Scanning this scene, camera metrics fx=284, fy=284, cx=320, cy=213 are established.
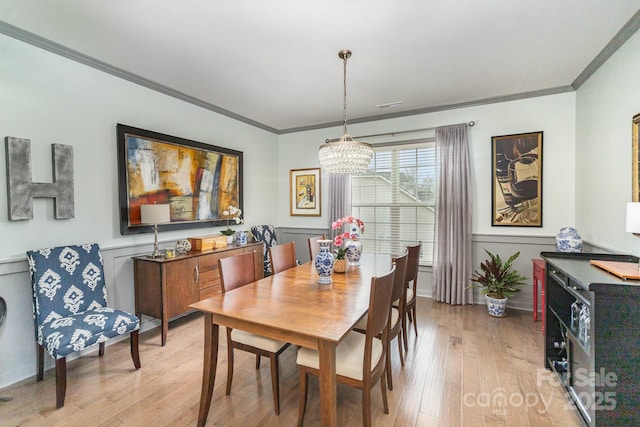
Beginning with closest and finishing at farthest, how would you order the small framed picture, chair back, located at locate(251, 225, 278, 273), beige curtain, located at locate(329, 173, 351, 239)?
1. chair back, located at locate(251, 225, 278, 273)
2. beige curtain, located at locate(329, 173, 351, 239)
3. the small framed picture

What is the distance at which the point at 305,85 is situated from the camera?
331 centimetres

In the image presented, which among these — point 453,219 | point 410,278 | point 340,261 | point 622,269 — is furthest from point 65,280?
point 453,219

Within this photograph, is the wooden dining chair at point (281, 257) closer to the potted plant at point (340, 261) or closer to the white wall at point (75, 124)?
the potted plant at point (340, 261)

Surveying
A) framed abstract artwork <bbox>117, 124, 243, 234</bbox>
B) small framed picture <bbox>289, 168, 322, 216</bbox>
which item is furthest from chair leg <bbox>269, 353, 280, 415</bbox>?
small framed picture <bbox>289, 168, 322, 216</bbox>

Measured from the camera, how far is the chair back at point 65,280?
85.0 inches

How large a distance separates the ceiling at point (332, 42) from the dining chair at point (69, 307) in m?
1.76

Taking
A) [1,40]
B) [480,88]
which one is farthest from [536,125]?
[1,40]

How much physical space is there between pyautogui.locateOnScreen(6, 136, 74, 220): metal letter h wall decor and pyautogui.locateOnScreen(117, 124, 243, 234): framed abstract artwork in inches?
16.9

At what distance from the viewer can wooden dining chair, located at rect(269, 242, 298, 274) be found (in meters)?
2.71

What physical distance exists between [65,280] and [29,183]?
0.82m

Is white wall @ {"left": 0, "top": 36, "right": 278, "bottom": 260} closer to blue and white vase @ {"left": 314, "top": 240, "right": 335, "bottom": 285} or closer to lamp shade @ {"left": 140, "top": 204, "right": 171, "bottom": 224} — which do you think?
lamp shade @ {"left": 140, "top": 204, "right": 171, "bottom": 224}

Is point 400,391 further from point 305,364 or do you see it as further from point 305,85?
point 305,85

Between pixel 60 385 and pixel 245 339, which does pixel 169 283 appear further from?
pixel 245 339

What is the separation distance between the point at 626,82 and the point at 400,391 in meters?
3.04
